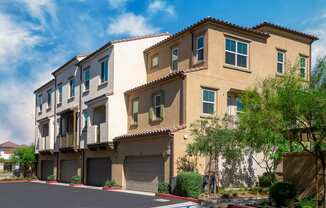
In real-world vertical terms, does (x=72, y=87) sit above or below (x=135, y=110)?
above

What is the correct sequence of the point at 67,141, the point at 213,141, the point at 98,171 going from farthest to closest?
the point at 67,141 → the point at 98,171 → the point at 213,141

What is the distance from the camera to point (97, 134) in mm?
31953

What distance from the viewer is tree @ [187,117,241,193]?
22.0m

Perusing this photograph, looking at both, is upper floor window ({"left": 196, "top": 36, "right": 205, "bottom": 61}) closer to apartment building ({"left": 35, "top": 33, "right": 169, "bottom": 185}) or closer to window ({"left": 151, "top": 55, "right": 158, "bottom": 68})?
window ({"left": 151, "top": 55, "right": 158, "bottom": 68})

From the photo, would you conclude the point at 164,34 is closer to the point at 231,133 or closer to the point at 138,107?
the point at 138,107

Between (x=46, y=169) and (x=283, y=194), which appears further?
(x=46, y=169)

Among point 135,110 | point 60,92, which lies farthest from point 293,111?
point 60,92

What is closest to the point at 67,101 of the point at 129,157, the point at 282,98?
the point at 129,157

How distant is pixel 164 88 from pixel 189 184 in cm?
707

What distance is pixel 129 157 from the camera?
1130 inches

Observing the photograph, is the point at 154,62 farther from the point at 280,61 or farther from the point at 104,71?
the point at 280,61

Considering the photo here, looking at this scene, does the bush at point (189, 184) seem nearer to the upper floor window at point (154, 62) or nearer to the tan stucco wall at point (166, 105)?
the tan stucco wall at point (166, 105)

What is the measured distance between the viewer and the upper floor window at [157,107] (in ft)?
87.5

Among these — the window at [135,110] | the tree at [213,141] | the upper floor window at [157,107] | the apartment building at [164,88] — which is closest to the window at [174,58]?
the apartment building at [164,88]
